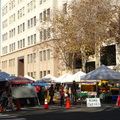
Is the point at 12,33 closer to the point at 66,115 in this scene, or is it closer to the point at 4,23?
the point at 4,23

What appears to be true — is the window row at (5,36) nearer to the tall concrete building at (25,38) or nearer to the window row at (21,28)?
the tall concrete building at (25,38)

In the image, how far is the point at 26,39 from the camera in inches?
2660

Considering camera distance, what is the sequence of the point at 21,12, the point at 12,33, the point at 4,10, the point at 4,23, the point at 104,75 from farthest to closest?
the point at 4,23 < the point at 4,10 < the point at 12,33 < the point at 21,12 < the point at 104,75

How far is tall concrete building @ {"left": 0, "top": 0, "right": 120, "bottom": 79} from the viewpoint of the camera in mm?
57000

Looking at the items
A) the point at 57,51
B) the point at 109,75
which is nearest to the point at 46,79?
the point at 57,51

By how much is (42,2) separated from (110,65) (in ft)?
73.2

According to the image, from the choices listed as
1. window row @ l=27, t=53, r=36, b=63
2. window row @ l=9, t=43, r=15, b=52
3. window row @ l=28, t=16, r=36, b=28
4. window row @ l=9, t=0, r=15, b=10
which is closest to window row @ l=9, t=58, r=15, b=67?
window row @ l=9, t=43, r=15, b=52

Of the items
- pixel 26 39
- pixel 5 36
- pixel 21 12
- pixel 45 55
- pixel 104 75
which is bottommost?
pixel 104 75

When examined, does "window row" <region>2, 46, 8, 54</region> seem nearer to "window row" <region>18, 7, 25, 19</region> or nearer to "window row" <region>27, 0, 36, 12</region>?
Result: "window row" <region>18, 7, 25, 19</region>

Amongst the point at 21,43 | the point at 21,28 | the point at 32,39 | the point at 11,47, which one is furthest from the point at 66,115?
the point at 11,47

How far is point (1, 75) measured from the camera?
32.6 m

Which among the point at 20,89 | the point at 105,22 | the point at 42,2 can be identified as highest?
the point at 42,2

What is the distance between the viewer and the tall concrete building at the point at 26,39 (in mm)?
57000

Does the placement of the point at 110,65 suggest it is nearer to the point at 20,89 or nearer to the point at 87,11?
the point at 87,11
